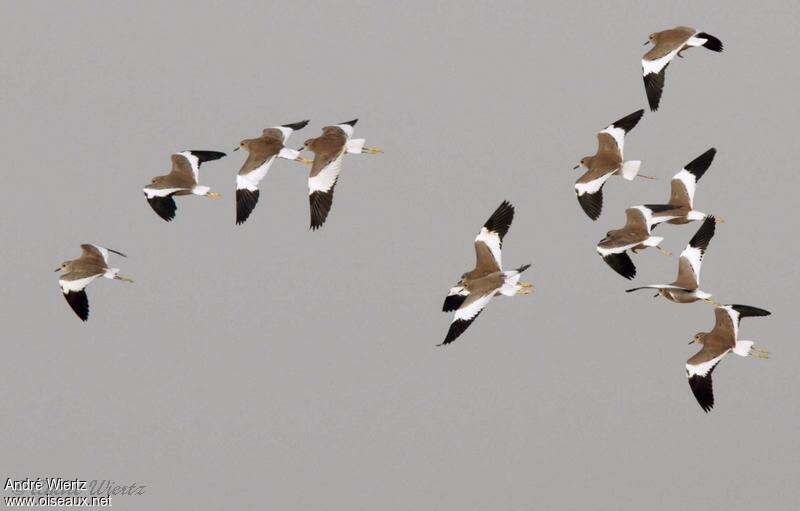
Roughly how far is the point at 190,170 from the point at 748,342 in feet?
35.5

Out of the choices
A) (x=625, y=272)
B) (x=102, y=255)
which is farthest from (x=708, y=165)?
(x=102, y=255)

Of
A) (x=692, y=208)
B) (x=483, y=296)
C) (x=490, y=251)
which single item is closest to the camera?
(x=483, y=296)

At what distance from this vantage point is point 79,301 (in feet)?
89.8

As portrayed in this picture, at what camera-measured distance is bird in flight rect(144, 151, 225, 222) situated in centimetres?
2734

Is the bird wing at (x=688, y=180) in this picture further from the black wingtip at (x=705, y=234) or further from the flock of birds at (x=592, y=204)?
the black wingtip at (x=705, y=234)

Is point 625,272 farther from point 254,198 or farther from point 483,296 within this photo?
point 254,198

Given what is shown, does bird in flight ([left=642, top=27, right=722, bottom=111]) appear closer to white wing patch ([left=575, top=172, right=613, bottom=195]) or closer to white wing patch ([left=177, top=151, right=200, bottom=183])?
white wing patch ([left=575, top=172, right=613, bottom=195])

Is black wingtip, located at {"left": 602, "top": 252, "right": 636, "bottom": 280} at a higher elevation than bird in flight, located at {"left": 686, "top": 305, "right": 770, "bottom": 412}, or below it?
higher

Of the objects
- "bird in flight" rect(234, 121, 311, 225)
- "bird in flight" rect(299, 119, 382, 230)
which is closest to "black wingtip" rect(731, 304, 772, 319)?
"bird in flight" rect(299, 119, 382, 230)

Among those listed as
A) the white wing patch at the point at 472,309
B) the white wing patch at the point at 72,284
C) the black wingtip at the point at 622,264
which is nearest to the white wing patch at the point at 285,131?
the white wing patch at the point at 72,284

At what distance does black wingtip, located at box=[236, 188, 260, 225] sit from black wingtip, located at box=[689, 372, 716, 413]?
28.2 ft

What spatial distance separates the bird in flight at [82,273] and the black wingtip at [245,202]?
8.09 ft

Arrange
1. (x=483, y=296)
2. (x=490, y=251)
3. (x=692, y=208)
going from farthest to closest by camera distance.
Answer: (x=692, y=208) < (x=490, y=251) < (x=483, y=296)

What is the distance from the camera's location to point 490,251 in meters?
26.2
